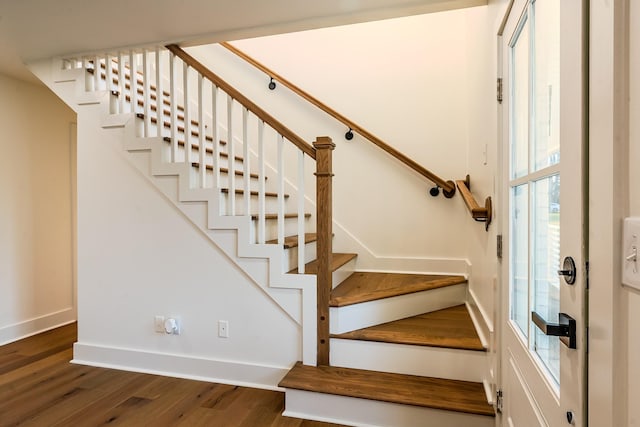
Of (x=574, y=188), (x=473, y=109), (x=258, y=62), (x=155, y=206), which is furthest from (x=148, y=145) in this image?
(x=574, y=188)

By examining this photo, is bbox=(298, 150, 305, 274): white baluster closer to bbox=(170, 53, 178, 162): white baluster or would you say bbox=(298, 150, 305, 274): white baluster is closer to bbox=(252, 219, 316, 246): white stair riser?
bbox=(252, 219, 316, 246): white stair riser

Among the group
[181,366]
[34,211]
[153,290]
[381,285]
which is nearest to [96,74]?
[34,211]

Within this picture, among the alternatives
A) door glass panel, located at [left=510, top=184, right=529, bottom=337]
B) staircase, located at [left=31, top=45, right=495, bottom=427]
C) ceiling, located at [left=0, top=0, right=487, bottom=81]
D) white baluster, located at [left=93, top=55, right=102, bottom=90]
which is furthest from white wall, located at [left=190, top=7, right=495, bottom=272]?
door glass panel, located at [left=510, top=184, right=529, bottom=337]

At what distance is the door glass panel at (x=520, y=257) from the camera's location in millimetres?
1176

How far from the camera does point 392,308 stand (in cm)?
228

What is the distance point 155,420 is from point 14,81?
2990 millimetres

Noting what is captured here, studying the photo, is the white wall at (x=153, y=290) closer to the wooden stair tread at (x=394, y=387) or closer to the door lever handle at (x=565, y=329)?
the wooden stair tread at (x=394, y=387)

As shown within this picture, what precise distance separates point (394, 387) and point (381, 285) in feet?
2.49

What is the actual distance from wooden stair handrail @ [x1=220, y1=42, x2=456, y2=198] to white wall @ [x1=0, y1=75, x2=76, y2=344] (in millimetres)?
1796

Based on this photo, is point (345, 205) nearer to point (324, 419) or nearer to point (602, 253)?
point (324, 419)

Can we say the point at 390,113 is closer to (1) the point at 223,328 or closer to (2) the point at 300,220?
(2) the point at 300,220

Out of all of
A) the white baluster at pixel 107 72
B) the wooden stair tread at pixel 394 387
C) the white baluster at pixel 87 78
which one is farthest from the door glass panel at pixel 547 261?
the white baluster at pixel 87 78

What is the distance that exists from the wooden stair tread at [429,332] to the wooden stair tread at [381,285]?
0.58 feet

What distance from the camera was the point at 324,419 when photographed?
190cm
